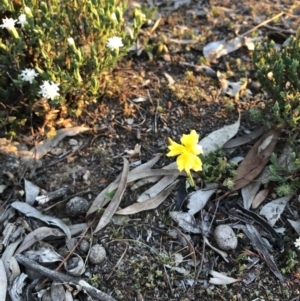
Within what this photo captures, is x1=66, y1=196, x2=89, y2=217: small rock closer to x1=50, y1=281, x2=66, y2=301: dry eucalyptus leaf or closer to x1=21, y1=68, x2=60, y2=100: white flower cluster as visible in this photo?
x1=50, y1=281, x2=66, y2=301: dry eucalyptus leaf

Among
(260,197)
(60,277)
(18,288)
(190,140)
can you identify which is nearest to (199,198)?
(260,197)

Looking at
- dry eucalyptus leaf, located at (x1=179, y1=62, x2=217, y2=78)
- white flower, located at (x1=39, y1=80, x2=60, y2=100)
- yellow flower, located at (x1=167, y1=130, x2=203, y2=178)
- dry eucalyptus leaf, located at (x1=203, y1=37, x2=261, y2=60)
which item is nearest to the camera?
yellow flower, located at (x1=167, y1=130, x2=203, y2=178)

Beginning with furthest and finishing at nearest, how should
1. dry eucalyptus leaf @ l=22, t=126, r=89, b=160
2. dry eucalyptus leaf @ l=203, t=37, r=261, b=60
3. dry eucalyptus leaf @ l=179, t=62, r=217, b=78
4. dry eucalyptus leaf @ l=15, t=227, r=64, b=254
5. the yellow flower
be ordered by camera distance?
1. dry eucalyptus leaf @ l=203, t=37, r=261, b=60
2. dry eucalyptus leaf @ l=179, t=62, r=217, b=78
3. dry eucalyptus leaf @ l=22, t=126, r=89, b=160
4. dry eucalyptus leaf @ l=15, t=227, r=64, b=254
5. the yellow flower

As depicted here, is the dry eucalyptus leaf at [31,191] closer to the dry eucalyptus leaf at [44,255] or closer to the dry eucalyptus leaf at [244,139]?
the dry eucalyptus leaf at [44,255]

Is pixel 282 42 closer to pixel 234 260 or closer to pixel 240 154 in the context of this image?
pixel 240 154

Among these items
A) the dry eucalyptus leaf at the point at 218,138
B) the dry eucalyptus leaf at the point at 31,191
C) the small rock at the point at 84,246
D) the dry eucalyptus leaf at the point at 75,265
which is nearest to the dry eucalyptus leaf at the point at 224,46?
the dry eucalyptus leaf at the point at 218,138

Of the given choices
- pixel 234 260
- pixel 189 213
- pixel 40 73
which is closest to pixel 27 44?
pixel 40 73

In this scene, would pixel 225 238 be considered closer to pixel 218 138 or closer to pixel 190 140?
pixel 190 140

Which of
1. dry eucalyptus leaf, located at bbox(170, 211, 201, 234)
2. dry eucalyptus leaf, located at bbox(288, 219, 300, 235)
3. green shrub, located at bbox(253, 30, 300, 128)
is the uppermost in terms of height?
green shrub, located at bbox(253, 30, 300, 128)

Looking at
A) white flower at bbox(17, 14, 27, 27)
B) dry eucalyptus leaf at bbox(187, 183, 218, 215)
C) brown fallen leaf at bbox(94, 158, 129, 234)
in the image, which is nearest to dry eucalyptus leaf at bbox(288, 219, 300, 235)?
dry eucalyptus leaf at bbox(187, 183, 218, 215)
